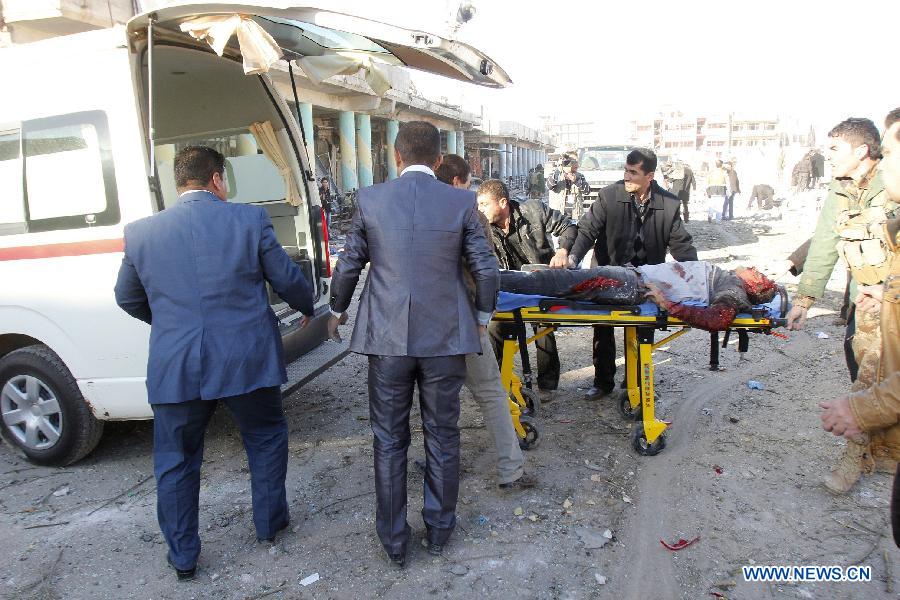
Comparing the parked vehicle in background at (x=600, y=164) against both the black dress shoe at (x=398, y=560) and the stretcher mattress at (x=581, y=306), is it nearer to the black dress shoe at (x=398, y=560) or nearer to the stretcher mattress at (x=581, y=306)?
the stretcher mattress at (x=581, y=306)

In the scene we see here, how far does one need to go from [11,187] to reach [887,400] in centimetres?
455

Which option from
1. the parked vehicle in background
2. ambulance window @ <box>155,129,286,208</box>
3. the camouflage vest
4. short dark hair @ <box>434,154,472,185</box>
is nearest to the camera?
the camouflage vest

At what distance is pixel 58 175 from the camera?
369cm

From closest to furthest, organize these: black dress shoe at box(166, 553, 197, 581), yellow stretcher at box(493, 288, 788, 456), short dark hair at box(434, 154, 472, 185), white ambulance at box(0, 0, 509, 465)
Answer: black dress shoe at box(166, 553, 197, 581), white ambulance at box(0, 0, 509, 465), yellow stretcher at box(493, 288, 788, 456), short dark hair at box(434, 154, 472, 185)

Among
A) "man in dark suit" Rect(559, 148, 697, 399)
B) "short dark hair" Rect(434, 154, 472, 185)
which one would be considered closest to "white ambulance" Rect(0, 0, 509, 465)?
"short dark hair" Rect(434, 154, 472, 185)

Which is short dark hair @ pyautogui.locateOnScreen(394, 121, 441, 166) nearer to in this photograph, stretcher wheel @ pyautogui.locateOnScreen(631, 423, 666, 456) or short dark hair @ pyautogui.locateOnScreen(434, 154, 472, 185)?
short dark hair @ pyautogui.locateOnScreen(434, 154, 472, 185)

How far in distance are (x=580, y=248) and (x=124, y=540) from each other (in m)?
3.55

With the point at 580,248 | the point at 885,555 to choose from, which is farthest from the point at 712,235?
the point at 885,555

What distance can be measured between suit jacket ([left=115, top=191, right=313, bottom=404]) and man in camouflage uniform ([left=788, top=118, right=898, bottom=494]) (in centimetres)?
301

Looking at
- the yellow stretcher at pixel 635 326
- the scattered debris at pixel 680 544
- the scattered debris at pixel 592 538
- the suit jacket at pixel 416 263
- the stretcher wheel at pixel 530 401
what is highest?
the suit jacket at pixel 416 263

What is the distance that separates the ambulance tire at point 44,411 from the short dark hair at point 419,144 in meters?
2.59

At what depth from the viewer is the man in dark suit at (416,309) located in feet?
9.30

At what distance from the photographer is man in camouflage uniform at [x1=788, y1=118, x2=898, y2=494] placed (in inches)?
133

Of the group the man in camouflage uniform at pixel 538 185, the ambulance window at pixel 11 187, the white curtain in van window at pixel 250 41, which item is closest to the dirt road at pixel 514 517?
the ambulance window at pixel 11 187
